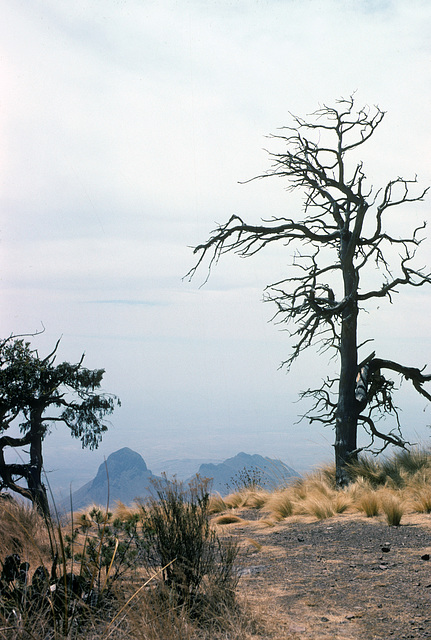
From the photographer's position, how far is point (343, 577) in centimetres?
670

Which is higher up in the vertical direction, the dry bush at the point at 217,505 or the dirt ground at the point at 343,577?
the dirt ground at the point at 343,577

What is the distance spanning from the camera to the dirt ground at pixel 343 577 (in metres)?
5.11

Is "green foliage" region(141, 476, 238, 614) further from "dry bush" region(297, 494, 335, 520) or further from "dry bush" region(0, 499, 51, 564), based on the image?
"dry bush" region(297, 494, 335, 520)

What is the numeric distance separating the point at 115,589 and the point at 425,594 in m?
3.05

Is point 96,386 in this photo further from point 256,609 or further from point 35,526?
point 256,609

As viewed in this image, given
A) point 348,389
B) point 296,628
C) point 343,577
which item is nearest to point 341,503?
point 348,389

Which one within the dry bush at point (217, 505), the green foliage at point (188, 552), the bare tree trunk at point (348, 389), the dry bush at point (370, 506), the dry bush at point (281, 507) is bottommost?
the dry bush at point (217, 505)

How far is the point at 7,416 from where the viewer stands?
13.6 metres

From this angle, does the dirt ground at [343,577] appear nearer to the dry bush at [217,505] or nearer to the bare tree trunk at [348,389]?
the dry bush at [217,505]

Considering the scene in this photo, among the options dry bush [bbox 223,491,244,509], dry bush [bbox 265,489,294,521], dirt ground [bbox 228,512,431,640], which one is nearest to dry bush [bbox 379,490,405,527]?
dirt ground [bbox 228,512,431,640]

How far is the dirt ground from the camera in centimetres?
511

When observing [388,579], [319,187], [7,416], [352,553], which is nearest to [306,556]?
[352,553]

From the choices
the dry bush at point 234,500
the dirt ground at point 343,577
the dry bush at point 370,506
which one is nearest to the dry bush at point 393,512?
the dirt ground at point 343,577

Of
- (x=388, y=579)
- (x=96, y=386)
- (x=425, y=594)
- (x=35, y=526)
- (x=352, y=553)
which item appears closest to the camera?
(x=425, y=594)
